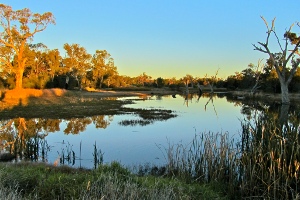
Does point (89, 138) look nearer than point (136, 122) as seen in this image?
Yes

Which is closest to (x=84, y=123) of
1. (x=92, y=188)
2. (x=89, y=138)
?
(x=89, y=138)

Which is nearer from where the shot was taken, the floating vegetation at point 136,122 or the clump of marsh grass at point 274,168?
the clump of marsh grass at point 274,168

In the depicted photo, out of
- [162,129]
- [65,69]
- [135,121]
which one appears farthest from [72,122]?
[65,69]

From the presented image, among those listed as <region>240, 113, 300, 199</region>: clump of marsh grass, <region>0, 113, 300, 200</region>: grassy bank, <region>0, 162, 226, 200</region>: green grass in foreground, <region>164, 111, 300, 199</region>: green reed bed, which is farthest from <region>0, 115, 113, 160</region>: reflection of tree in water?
<region>240, 113, 300, 199</region>: clump of marsh grass

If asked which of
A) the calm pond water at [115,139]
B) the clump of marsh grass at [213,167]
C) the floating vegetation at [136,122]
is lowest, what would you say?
the calm pond water at [115,139]

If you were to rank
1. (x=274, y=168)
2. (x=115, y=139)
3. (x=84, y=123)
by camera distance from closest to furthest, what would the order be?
(x=274, y=168), (x=115, y=139), (x=84, y=123)

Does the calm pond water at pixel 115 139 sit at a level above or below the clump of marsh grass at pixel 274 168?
below

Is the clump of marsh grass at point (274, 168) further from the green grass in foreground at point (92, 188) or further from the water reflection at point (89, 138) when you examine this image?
the water reflection at point (89, 138)

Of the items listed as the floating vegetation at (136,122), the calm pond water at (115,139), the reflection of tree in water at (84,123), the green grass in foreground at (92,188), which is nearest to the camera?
the green grass in foreground at (92,188)

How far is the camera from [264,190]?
23.5 feet

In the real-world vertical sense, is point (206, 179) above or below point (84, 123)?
above

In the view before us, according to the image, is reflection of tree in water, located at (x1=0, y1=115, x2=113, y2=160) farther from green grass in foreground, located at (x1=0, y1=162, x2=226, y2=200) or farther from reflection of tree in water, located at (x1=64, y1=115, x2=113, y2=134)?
green grass in foreground, located at (x1=0, y1=162, x2=226, y2=200)

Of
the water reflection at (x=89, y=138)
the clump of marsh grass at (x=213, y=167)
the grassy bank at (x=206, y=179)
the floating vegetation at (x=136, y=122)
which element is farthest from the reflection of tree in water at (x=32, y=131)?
the clump of marsh grass at (x=213, y=167)

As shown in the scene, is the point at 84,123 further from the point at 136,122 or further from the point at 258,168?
the point at 258,168
